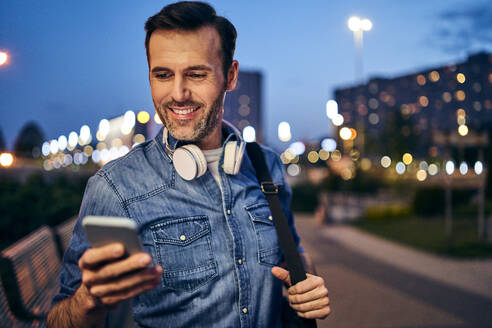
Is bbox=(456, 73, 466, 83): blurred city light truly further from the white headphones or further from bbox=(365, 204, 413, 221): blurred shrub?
the white headphones

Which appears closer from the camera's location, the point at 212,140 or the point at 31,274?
the point at 212,140

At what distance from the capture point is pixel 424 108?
54781 mm

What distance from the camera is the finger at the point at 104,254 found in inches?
42.9

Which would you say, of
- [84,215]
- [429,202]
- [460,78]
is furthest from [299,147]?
[84,215]

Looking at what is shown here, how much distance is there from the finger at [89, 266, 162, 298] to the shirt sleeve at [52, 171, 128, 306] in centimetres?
46

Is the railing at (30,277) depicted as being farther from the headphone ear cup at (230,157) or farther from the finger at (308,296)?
the finger at (308,296)

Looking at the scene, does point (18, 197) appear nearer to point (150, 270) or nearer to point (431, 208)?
point (150, 270)

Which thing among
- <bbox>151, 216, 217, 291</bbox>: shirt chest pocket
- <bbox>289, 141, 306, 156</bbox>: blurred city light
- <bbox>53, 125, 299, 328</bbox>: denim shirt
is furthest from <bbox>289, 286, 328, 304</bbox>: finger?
<bbox>289, 141, 306, 156</bbox>: blurred city light

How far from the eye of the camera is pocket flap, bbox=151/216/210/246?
1.73 m

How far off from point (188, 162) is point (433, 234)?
13.3 meters

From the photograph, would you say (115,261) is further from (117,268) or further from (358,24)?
(358,24)

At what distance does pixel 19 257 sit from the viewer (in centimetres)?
395

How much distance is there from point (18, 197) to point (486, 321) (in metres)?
8.00

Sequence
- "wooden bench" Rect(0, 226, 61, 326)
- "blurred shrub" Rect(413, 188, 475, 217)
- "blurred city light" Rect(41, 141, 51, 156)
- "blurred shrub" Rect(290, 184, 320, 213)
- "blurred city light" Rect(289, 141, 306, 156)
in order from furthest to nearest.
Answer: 1. "blurred city light" Rect(41, 141, 51, 156)
2. "blurred city light" Rect(289, 141, 306, 156)
3. "blurred shrub" Rect(290, 184, 320, 213)
4. "blurred shrub" Rect(413, 188, 475, 217)
5. "wooden bench" Rect(0, 226, 61, 326)
